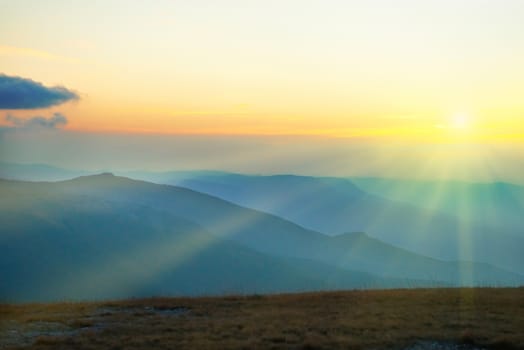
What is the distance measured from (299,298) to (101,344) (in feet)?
38.3

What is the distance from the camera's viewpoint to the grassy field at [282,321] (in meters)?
16.6

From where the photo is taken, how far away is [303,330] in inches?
715

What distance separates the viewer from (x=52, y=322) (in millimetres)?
20906

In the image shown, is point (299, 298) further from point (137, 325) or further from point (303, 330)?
point (137, 325)

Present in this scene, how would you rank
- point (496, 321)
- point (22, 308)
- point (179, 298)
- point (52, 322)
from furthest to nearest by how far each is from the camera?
point (179, 298) → point (22, 308) → point (52, 322) → point (496, 321)

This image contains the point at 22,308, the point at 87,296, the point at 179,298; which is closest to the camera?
the point at 22,308

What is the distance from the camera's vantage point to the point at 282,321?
1977 cm

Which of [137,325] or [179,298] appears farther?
[179,298]

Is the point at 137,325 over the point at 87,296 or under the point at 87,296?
over

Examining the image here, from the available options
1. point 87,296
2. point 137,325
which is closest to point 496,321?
point 137,325

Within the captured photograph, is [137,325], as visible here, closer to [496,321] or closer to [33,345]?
[33,345]

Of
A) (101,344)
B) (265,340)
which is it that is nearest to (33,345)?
(101,344)

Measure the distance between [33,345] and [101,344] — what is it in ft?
7.71

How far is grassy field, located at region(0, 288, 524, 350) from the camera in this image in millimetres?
16641
